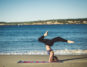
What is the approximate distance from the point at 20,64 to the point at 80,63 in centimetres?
197

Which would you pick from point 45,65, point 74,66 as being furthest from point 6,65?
point 74,66

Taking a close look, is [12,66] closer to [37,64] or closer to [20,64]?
[20,64]

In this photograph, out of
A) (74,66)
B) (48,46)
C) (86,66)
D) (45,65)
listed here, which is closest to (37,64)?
(45,65)

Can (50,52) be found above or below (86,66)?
above

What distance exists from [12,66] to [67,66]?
5.63 feet

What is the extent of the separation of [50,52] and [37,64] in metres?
0.58

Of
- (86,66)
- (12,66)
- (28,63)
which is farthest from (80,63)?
(12,66)

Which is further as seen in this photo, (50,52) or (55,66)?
(50,52)

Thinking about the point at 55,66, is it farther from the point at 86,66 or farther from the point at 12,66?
the point at 12,66

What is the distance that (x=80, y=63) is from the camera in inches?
226

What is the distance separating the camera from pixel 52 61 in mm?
5789

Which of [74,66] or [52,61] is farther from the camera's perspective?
[52,61]

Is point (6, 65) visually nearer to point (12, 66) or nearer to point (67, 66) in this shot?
point (12, 66)

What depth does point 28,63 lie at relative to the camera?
5703mm
